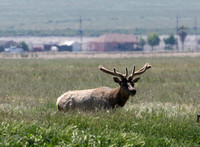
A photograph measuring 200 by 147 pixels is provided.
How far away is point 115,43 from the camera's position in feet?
428

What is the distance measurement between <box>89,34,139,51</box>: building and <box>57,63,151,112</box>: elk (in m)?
113

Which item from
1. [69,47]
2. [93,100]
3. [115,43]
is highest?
[93,100]

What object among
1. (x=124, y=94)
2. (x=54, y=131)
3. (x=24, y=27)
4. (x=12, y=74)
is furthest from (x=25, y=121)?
(x=24, y=27)

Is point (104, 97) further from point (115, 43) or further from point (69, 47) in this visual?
point (115, 43)

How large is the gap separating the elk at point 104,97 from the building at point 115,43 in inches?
4433

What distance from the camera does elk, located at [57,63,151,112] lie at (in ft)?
46.6

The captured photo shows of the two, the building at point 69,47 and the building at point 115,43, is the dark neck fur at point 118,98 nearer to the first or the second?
the building at point 69,47

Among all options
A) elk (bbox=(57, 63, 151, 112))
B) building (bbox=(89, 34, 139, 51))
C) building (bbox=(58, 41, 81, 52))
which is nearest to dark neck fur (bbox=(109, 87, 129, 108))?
elk (bbox=(57, 63, 151, 112))

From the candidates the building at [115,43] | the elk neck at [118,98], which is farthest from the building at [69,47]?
the elk neck at [118,98]

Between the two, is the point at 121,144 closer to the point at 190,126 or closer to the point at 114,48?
the point at 190,126

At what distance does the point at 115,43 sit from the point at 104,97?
116154 millimetres

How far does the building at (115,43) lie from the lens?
128 m

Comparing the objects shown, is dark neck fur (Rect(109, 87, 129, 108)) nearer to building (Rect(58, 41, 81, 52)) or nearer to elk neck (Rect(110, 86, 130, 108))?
elk neck (Rect(110, 86, 130, 108))

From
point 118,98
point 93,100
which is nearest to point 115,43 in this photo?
point 93,100
